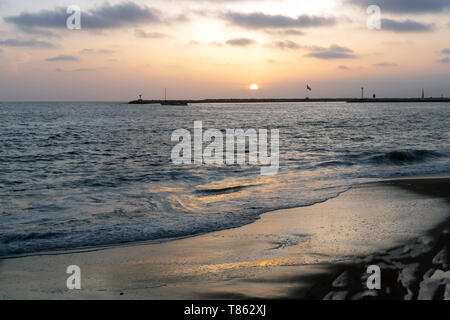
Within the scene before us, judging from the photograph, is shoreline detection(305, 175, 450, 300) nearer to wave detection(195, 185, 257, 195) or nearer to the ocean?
the ocean

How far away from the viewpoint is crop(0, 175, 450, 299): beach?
15.8 feet

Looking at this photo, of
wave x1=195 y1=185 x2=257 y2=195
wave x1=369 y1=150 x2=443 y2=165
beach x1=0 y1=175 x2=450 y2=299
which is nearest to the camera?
beach x1=0 y1=175 x2=450 y2=299

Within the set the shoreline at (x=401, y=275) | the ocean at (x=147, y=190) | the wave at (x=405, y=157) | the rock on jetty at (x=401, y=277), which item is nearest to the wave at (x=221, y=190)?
the ocean at (x=147, y=190)

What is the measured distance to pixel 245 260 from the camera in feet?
19.4

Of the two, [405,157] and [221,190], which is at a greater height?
[405,157]

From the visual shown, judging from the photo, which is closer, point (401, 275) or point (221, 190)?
point (401, 275)

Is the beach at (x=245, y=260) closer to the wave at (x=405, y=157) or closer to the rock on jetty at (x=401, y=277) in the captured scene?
the rock on jetty at (x=401, y=277)

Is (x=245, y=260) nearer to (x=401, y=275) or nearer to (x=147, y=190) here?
(x=401, y=275)

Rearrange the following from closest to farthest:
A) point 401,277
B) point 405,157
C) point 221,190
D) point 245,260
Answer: point 401,277 < point 245,260 < point 221,190 < point 405,157

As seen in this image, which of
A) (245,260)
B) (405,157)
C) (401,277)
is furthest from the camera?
(405,157)

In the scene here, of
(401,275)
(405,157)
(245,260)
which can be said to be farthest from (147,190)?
(405,157)

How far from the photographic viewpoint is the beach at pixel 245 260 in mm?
4824

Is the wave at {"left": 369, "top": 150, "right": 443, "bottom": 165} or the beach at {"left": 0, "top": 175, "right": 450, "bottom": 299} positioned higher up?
the wave at {"left": 369, "top": 150, "right": 443, "bottom": 165}

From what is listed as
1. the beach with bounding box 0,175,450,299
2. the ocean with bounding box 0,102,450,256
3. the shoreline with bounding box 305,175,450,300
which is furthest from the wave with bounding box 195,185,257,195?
the shoreline with bounding box 305,175,450,300
